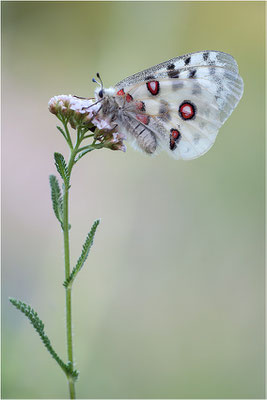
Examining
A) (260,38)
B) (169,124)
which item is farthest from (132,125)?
(260,38)

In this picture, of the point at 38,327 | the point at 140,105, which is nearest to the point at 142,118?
the point at 140,105

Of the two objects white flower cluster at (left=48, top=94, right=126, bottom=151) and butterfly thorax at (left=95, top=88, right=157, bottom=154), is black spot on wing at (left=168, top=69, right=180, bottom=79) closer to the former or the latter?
butterfly thorax at (left=95, top=88, right=157, bottom=154)

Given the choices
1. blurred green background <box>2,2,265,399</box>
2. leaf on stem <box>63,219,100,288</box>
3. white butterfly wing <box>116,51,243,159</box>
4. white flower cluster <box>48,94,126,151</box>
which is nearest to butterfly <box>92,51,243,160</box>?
white butterfly wing <box>116,51,243,159</box>

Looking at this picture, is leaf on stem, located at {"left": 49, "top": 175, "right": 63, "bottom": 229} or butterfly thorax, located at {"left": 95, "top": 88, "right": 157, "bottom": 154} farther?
butterfly thorax, located at {"left": 95, "top": 88, "right": 157, "bottom": 154}

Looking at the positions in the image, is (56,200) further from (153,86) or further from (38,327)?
(153,86)

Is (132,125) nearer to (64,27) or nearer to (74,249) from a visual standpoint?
(74,249)

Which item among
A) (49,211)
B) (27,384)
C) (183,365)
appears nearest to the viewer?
(27,384)
